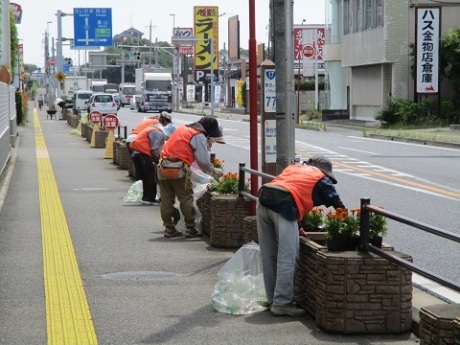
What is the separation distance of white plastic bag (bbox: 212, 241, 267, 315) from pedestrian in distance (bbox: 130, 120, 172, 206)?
7.34 m

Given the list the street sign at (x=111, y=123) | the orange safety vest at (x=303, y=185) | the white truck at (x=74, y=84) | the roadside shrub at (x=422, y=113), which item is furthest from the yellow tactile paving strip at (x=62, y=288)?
the white truck at (x=74, y=84)

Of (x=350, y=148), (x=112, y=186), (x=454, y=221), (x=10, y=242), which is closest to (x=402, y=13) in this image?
(x=350, y=148)

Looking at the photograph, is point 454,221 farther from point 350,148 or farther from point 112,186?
point 350,148

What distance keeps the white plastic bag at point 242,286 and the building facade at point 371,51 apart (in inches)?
1558

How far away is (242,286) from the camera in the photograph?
8.79 meters

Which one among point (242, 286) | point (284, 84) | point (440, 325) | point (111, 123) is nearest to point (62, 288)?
point (242, 286)

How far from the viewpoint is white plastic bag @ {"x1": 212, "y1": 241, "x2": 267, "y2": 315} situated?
8.58 metres

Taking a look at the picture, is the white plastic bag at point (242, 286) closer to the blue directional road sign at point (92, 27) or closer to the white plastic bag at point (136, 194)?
the white plastic bag at point (136, 194)

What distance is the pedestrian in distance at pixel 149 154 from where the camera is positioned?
16.5m

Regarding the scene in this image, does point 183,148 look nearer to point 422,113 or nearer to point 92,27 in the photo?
point 422,113

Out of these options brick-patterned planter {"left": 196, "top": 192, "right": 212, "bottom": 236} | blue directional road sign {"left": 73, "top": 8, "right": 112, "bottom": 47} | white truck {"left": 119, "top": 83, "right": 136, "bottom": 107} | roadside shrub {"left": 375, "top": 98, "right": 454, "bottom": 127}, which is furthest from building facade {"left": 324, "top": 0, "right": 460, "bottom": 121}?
white truck {"left": 119, "top": 83, "right": 136, "bottom": 107}

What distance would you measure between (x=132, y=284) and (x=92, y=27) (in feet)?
173

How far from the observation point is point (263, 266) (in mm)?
8609

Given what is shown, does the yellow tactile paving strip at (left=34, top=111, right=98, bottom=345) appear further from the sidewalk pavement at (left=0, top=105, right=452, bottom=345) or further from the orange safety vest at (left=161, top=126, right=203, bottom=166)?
the orange safety vest at (left=161, top=126, right=203, bottom=166)
